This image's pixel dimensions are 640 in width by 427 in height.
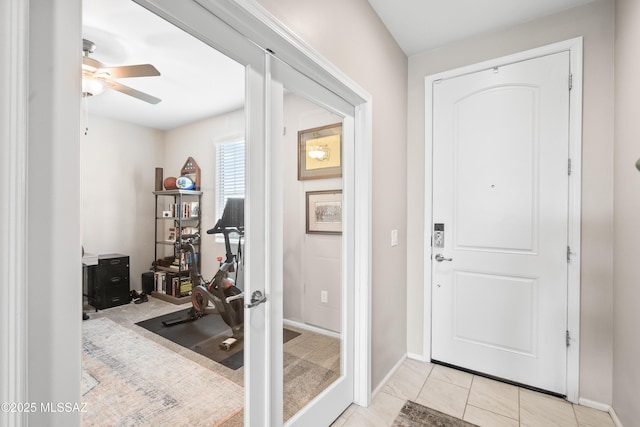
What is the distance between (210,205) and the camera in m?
1.19

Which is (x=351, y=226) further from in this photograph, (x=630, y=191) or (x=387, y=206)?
(x=630, y=191)

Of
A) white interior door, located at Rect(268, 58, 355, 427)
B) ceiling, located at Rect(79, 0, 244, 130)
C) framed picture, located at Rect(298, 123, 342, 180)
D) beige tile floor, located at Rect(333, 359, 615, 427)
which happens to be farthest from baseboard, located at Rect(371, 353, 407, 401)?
ceiling, located at Rect(79, 0, 244, 130)

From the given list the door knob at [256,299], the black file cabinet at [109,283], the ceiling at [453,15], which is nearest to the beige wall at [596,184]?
the ceiling at [453,15]

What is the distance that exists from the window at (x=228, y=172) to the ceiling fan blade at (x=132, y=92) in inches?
10.5

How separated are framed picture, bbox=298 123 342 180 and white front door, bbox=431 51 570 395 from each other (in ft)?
3.52

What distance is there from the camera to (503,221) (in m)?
2.27

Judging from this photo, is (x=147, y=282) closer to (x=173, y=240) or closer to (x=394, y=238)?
(x=173, y=240)

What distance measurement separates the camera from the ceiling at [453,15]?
202 centimetres

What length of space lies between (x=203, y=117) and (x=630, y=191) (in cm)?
224

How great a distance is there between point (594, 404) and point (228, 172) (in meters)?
2.71

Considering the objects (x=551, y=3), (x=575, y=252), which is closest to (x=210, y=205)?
(x=575, y=252)

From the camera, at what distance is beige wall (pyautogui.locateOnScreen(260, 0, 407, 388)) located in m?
1.59

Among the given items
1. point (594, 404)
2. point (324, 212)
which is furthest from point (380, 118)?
point (594, 404)

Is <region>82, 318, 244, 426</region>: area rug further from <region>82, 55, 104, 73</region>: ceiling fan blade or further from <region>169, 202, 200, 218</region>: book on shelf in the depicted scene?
<region>82, 55, 104, 73</region>: ceiling fan blade
